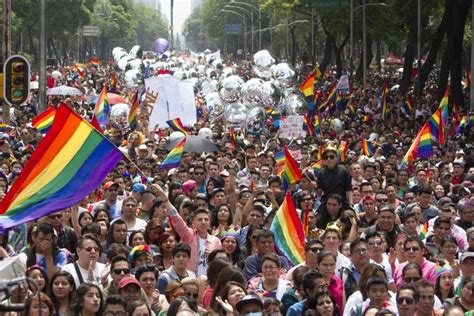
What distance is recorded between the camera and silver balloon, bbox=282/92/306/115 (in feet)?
96.8

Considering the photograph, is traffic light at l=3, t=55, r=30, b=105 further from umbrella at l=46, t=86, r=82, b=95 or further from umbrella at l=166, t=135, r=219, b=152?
umbrella at l=46, t=86, r=82, b=95

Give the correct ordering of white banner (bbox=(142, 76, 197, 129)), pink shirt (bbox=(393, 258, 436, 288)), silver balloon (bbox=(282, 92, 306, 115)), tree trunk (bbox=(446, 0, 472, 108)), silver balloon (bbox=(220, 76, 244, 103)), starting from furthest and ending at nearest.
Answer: tree trunk (bbox=(446, 0, 472, 108)) → silver balloon (bbox=(220, 76, 244, 103)) → silver balloon (bbox=(282, 92, 306, 115)) → white banner (bbox=(142, 76, 197, 129)) → pink shirt (bbox=(393, 258, 436, 288))

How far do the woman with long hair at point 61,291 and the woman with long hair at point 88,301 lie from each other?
14.6 inches

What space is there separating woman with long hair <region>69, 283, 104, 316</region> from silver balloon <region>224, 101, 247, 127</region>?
65.3 ft

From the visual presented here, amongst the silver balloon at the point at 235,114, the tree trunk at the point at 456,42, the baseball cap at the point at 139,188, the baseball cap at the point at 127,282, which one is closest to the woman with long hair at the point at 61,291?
the baseball cap at the point at 127,282

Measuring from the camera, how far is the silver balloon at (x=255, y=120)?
28.3 metres

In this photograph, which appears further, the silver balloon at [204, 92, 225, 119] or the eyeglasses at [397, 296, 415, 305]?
the silver balloon at [204, 92, 225, 119]

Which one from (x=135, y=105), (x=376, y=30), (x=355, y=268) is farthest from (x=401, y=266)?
(x=376, y=30)

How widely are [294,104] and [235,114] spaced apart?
1.56 meters

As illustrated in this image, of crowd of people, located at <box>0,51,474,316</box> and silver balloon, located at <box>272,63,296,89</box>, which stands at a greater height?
crowd of people, located at <box>0,51,474,316</box>

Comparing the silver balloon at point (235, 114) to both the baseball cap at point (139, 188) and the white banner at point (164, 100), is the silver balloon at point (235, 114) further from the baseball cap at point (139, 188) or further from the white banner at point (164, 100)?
the baseball cap at point (139, 188)

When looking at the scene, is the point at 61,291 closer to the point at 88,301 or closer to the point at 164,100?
the point at 88,301

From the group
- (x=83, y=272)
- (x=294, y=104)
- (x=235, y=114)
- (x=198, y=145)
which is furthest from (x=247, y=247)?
(x=294, y=104)

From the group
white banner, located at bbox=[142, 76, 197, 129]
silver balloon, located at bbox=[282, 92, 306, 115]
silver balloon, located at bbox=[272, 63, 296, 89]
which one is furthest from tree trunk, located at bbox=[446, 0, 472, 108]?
white banner, located at bbox=[142, 76, 197, 129]
